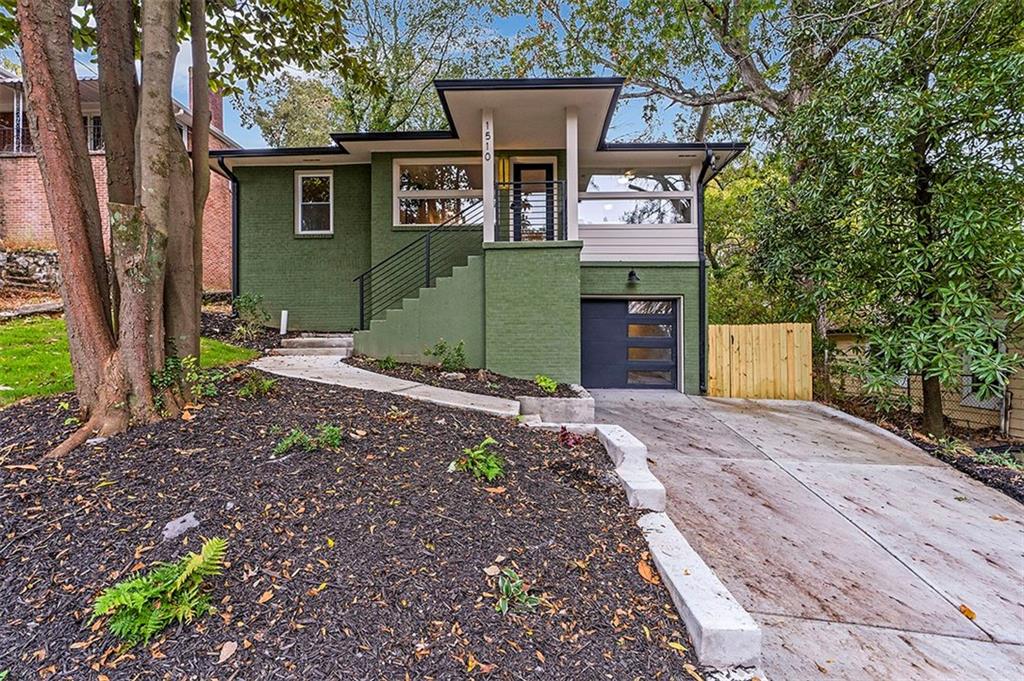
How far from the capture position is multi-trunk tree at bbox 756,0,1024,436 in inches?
206

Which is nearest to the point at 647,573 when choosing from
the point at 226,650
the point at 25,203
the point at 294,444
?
the point at 226,650

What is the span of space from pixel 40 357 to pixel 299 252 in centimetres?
486

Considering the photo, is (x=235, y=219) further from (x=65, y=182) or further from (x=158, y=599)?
(x=158, y=599)

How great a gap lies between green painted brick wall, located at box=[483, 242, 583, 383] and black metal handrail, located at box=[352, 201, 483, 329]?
2.22m

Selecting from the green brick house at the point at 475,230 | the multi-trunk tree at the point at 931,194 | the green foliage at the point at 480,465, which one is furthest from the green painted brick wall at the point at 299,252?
the multi-trunk tree at the point at 931,194

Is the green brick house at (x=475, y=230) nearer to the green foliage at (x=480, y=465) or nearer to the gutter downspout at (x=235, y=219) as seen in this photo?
the gutter downspout at (x=235, y=219)

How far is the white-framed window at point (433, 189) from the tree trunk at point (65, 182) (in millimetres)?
6078

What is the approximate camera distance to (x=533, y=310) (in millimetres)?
6918

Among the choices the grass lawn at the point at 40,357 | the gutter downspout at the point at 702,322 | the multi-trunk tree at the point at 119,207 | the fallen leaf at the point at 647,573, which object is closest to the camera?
the fallen leaf at the point at 647,573

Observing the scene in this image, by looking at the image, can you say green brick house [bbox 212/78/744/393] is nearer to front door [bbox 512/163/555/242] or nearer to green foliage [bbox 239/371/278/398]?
front door [bbox 512/163/555/242]

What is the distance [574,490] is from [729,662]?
4.31ft

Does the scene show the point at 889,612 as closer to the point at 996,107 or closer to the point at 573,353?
the point at 573,353

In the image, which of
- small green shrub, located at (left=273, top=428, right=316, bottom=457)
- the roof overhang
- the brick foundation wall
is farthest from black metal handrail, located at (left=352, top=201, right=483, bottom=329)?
the brick foundation wall

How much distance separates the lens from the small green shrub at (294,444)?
2738 millimetres
